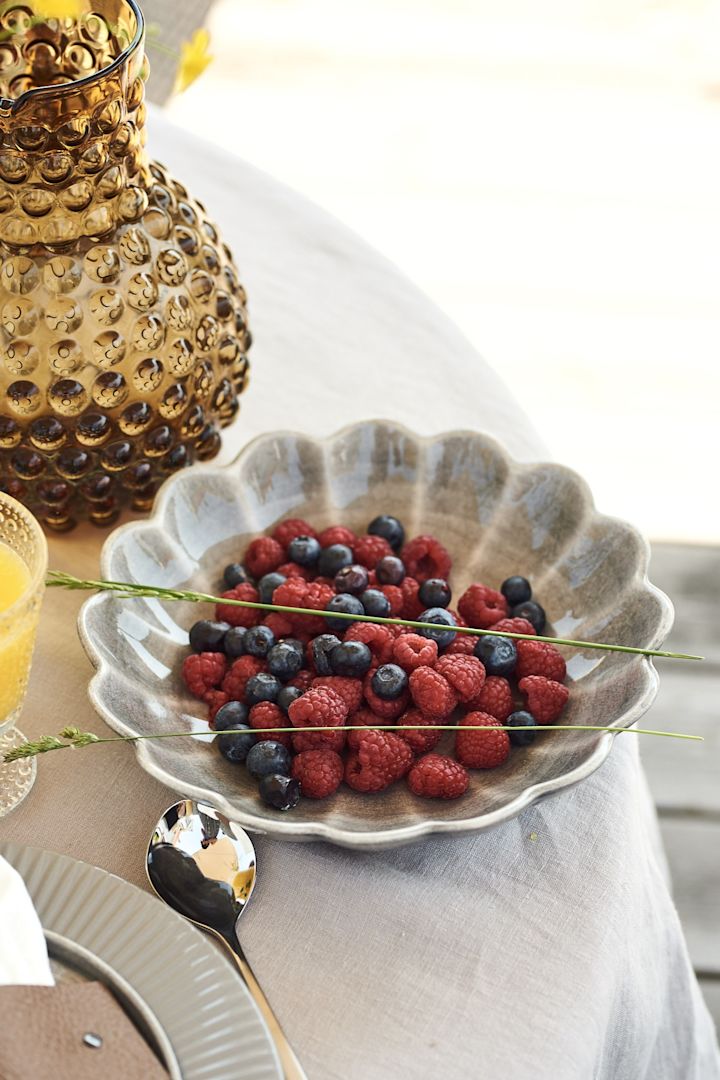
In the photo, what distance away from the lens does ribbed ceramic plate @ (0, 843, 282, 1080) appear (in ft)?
2.13

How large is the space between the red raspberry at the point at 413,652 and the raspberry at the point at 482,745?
0.05 meters

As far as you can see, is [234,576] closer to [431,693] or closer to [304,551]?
[304,551]

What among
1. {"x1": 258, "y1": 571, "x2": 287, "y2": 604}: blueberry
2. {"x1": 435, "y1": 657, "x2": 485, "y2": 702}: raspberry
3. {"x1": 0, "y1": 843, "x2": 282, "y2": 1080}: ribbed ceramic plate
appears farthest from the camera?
{"x1": 258, "y1": 571, "x2": 287, "y2": 604}: blueberry

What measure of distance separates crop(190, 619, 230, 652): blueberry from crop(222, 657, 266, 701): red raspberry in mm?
35

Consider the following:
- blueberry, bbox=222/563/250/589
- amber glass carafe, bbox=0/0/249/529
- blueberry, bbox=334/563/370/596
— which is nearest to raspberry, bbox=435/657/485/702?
blueberry, bbox=334/563/370/596

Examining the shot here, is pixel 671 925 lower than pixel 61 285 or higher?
lower

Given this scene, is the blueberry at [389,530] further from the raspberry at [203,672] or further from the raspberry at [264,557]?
the raspberry at [203,672]

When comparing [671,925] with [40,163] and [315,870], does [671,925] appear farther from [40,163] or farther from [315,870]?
[40,163]

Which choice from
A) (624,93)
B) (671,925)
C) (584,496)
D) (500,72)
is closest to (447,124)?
(500,72)

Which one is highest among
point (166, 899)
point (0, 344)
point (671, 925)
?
point (0, 344)

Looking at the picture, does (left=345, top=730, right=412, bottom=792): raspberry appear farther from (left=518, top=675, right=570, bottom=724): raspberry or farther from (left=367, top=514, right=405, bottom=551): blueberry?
(left=367, top=514, right=405, bottom=551): blueberry

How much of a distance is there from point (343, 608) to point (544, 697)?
171 mm

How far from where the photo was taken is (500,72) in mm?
3521

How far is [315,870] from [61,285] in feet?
1.57
